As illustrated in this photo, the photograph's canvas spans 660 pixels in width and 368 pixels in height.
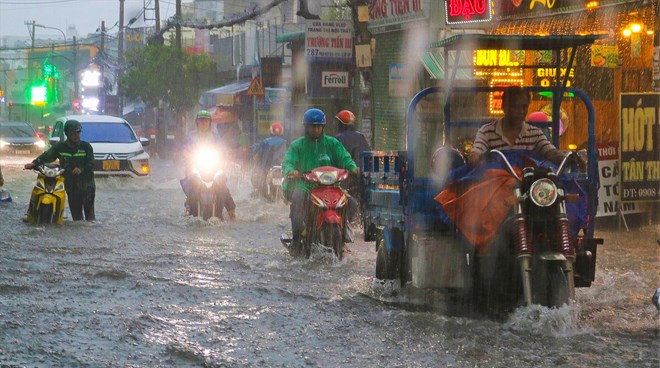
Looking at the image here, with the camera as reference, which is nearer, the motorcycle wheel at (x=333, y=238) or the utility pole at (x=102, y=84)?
the motorcycle wheel at (x=333, y=238)

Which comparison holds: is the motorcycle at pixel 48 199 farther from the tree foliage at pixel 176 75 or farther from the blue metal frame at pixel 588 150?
the tree foliage at pixel 176 75

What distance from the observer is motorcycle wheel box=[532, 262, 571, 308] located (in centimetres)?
779

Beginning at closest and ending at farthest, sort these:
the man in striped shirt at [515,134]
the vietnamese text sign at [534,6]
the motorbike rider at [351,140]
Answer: the man in striped shirt at [515,134] < the motorbike rider at [351,140] < the vietnamese text sign at [534,6]

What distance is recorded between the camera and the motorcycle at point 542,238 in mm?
7777

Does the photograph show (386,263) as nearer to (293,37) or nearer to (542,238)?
(542,238)

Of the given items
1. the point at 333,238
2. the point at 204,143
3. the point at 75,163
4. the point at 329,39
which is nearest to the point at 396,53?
the point at 329,39

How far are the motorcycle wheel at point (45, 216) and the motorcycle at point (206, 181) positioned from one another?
6.16 feet

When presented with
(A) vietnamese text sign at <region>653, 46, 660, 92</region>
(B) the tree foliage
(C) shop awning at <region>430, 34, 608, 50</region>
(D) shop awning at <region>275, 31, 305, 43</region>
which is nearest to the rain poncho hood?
(C) shop awning at <region>430, 34, 608, 50</region>

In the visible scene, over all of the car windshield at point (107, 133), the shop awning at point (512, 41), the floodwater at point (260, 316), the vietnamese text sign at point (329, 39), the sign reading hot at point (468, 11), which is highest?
the sign reading hot at point (468, 11)

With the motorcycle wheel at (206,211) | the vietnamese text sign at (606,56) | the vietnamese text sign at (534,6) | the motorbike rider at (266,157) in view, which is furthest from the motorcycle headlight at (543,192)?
the motorbike rider at (266,157)

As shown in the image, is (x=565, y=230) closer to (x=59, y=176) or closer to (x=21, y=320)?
(x=21, y=320)

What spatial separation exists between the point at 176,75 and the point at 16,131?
1304 cm

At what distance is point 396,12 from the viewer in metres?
27.5

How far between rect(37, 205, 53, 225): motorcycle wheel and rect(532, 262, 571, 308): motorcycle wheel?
9.63 metres
